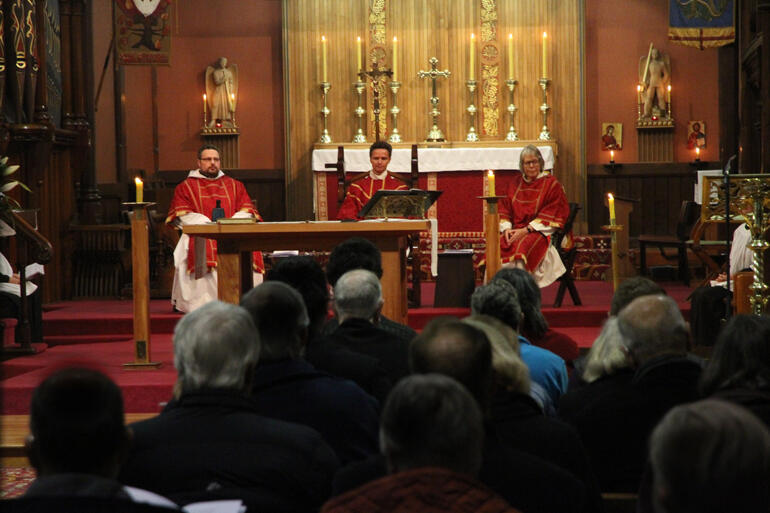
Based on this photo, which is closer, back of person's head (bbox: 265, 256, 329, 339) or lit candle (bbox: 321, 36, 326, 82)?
back of person's head (bbox: 265, 256, 329, 339)

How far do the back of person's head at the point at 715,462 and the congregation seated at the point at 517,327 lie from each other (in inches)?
85.2

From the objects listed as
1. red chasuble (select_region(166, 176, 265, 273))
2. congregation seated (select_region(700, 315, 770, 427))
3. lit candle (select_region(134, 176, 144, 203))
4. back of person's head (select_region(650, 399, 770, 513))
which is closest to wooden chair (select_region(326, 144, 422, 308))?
red chasuble (select_region(166, 176, 265, 273))

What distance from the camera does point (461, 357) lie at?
99.8 inches

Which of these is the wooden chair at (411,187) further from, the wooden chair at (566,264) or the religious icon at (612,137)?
the religious icon at (612,137)

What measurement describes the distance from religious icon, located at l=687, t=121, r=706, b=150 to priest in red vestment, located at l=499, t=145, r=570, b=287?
471 centimetres

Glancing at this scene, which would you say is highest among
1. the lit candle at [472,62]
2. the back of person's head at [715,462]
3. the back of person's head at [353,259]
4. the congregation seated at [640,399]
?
the lit candle at [472,62]

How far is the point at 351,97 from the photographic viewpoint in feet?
45.8

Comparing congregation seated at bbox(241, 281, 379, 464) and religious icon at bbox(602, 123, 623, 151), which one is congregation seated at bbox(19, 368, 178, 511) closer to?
congregation seated at bbox(241, 281, 379, 464)

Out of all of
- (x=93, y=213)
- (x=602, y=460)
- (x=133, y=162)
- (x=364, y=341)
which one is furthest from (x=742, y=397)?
(x=133, y=162)

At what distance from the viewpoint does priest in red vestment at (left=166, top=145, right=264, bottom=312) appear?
8.92 m

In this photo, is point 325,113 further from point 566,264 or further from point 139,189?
point 139,189

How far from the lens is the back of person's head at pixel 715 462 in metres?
1.63

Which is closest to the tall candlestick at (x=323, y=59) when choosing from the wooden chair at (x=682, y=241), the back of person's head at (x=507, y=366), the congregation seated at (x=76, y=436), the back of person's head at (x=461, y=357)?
the wooden chair at (x=682, y=241)

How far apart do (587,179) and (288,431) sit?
37.9ft
